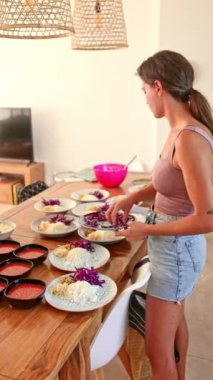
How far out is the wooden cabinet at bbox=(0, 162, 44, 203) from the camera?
4.29 meters

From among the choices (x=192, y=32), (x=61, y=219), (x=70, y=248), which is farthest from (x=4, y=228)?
(x=192, y=32)

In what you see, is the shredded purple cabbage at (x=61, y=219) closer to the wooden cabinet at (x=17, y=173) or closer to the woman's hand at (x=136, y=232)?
the woman's hand at (x=136, y=232)

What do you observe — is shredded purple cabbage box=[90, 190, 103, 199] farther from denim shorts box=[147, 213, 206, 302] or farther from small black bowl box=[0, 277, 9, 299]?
small black bowl box=[0, 277, 9, 299]

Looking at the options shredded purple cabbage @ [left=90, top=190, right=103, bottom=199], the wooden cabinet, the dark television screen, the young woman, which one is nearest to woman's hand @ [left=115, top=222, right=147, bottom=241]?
the young woman

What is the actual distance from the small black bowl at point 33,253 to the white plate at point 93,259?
0.10ft

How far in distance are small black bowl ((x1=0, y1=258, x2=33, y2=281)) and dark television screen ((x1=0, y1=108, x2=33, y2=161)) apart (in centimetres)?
314

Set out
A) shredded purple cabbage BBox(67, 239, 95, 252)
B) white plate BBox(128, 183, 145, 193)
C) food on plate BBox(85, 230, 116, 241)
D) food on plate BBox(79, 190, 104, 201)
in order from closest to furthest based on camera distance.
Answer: shredded purple cabbage BBox(67, 239, 95, 252) → food on plate BBox(85, 230, 116, 241) → food on plate BBox(79, 190, 104, 201) → white plate BBox(128, 183, 145, 193)

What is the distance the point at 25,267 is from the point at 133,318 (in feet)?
1.45

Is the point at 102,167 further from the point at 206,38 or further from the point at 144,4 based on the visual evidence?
the point at 144,4

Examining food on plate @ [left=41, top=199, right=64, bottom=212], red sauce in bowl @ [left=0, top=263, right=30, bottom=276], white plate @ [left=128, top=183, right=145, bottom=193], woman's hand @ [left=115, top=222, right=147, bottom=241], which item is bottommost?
white plate @ [left=128, top=183, right=145, bottom=193]

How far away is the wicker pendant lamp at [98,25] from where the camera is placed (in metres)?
1.90

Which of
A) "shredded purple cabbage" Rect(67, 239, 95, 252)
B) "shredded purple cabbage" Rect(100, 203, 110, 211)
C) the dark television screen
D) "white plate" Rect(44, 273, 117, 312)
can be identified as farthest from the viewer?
the dark television screen

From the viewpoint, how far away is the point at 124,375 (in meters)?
1.85

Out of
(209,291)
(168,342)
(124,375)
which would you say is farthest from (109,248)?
(209,291)
